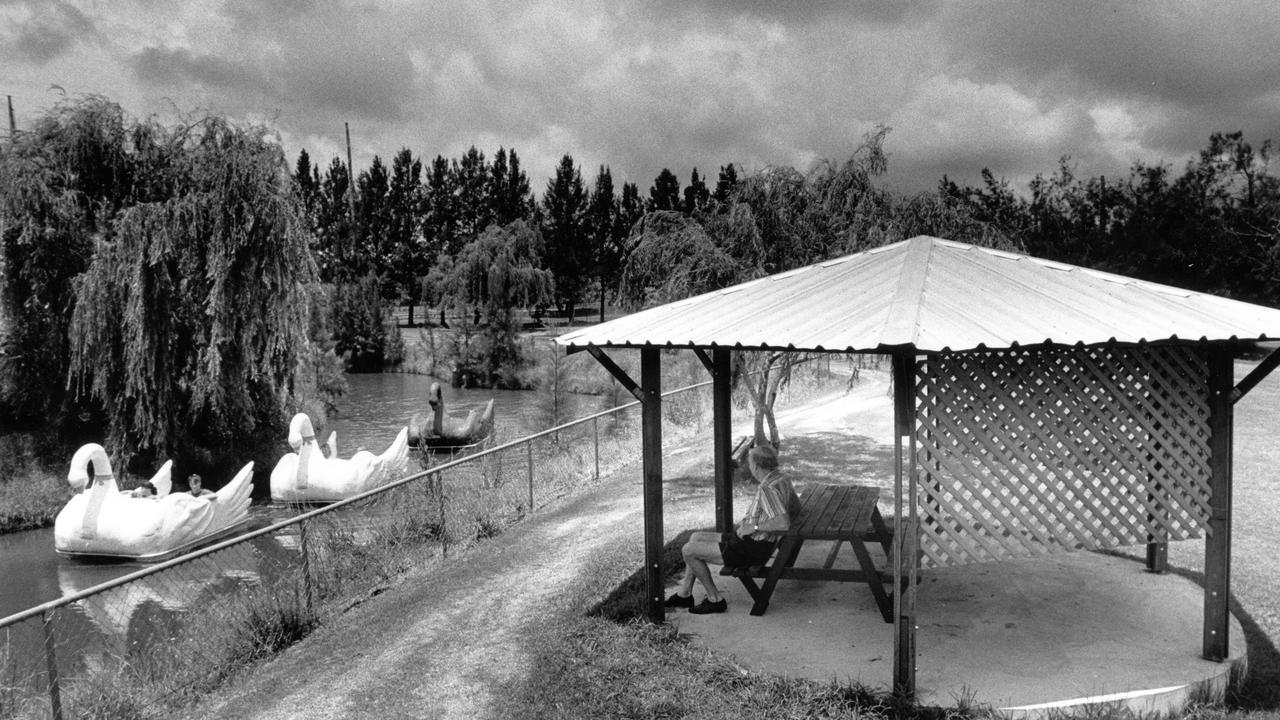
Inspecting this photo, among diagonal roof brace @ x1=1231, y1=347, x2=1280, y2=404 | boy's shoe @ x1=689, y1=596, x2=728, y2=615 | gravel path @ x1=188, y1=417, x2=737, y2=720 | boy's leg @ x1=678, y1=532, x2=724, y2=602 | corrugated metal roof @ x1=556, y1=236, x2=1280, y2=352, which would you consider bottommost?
gravel path @ x1=188, y1=417, x2=737, y2=720

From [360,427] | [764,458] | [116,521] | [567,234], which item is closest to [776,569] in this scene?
[764,458]

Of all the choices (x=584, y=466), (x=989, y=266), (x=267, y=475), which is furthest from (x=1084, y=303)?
(x=267, y=475)

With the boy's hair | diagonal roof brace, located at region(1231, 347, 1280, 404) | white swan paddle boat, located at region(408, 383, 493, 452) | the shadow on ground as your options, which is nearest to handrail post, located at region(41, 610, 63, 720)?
the shadow on ground

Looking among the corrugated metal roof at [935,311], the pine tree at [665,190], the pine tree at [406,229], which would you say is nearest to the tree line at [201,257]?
the corrugated metal roof at [935,311]

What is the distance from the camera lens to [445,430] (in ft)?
69.2

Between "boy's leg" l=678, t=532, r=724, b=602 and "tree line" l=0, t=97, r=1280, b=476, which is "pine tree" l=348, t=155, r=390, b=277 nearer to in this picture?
"tree line" l=0, t=97, r=1280, b=476

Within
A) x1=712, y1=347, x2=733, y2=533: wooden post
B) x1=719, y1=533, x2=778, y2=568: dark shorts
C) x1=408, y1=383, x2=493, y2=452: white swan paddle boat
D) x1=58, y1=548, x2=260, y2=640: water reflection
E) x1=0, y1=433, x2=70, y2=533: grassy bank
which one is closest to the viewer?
x1=719, y1=533, x2=778, y2=568: dark shorts

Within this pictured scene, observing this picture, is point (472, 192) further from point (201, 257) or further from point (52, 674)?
point (52, 674)

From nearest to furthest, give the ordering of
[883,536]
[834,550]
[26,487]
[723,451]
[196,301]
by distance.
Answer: [883,536], [834,550], [723,451], [26,487], [196,301]

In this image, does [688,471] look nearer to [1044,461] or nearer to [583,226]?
[1044,461]

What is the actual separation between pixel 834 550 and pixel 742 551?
95cm

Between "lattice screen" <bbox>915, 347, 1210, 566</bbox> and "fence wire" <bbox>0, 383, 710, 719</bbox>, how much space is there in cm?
467

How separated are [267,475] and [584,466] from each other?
7.82m

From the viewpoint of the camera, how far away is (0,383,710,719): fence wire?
581cm
